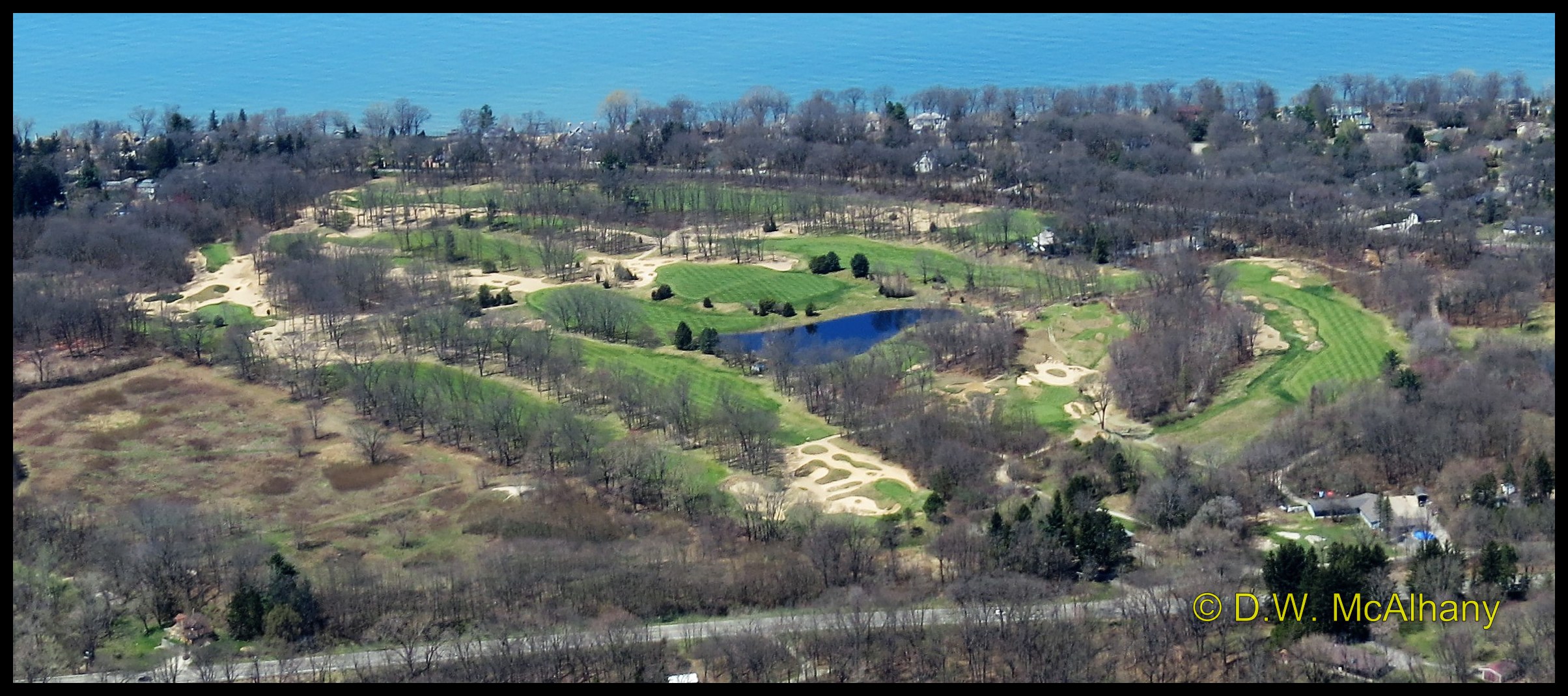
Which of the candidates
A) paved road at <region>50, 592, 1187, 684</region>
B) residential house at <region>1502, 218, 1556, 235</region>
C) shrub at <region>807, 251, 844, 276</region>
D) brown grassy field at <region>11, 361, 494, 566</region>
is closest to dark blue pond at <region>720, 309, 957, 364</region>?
shrub at <region>807, 251, 844, 276</region>

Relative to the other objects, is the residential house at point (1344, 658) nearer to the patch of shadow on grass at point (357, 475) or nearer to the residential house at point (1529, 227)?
the patch of shadow on grass at point (357, 475)

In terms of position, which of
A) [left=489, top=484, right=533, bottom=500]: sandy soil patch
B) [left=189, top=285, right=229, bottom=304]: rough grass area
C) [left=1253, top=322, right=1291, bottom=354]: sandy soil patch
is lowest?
[left=489, top=484, right=533, bottom=500]: sandy soil patch

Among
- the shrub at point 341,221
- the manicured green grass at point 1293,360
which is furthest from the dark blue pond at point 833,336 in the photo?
the shrub at point 341,221

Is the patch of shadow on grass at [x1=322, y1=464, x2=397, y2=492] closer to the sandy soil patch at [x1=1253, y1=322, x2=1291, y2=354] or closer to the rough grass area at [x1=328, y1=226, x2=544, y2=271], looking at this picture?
the rough grass area at [x1=328, y1=226, x2=544, y2=271]

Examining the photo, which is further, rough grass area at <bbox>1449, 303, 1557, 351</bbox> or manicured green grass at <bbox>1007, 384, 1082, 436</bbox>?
rough grass area at <bbox>1449, 303, 1557, 351</bbox>

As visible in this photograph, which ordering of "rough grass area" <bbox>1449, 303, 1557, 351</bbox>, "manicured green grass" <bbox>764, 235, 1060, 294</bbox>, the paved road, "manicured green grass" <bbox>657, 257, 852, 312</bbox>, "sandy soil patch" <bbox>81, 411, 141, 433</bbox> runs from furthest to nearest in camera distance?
"manicured green grass" <bbox>764, 235, 1060, 294</bbox> → "manicured green grass" <bbox>657, 257, 852, 312</bbox> → "rough grass area" <bbox>1449, 303, 1557, 351</bbox> → "sandy soil patch" <bbox>81, 411, 141, 433</bbox> → the paved road

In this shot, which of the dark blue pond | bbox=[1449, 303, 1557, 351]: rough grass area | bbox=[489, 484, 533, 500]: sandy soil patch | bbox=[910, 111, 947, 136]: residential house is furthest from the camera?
bbox=[910, 111, 947, 136]: residential house

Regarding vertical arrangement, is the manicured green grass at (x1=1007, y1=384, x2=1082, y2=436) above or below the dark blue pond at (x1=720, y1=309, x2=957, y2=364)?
below
